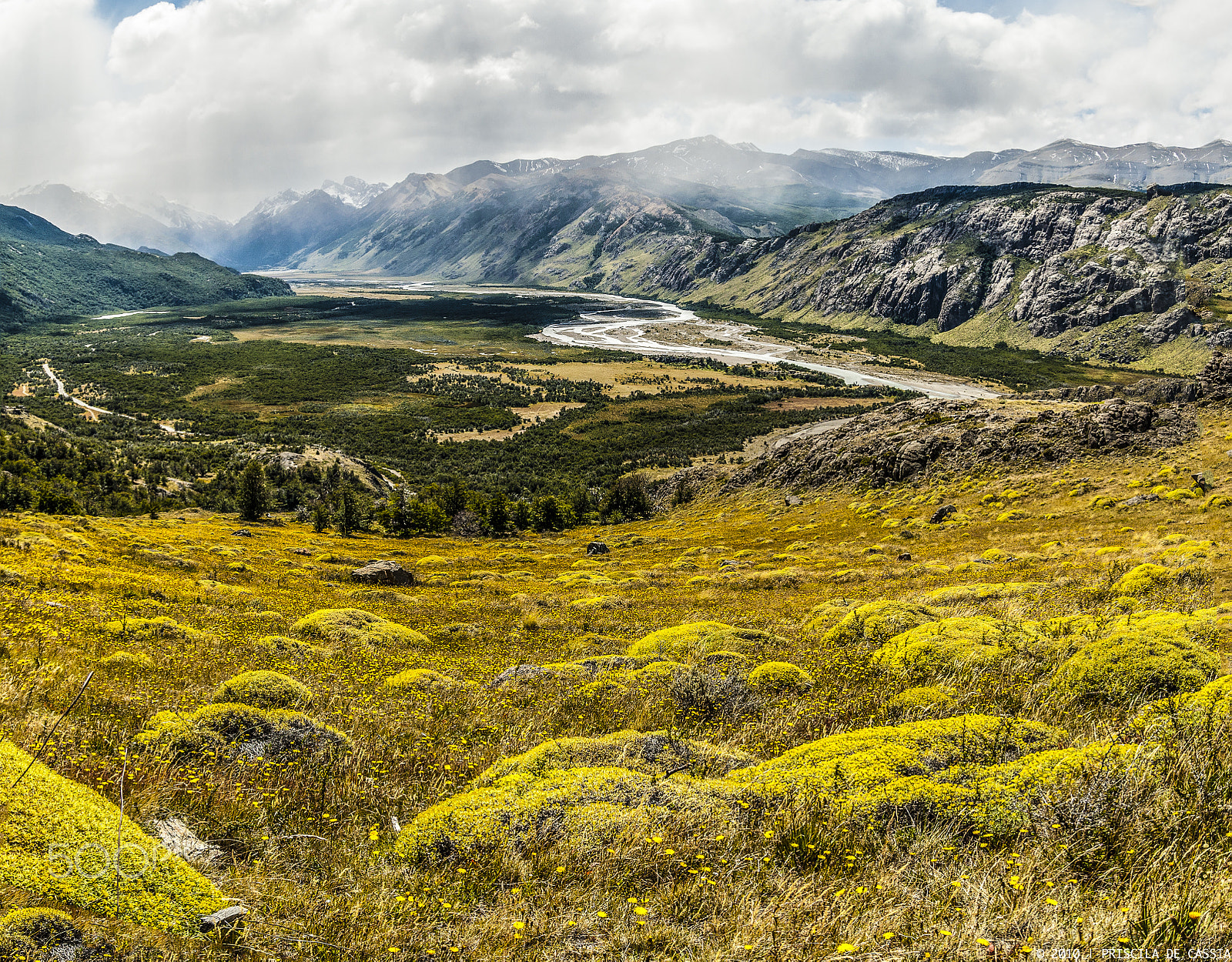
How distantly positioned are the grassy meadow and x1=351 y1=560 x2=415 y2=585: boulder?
45.2 ft

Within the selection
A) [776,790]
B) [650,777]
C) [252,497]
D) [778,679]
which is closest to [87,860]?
[650,777]

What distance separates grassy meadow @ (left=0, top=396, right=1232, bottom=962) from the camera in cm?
387

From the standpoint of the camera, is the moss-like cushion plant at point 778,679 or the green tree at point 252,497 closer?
the moss-like cushion plant at point 778,679

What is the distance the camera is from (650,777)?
5.88 m

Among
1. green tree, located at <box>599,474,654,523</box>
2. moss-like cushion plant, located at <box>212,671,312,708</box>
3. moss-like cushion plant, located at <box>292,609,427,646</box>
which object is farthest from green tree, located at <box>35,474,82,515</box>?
green tree, located at <box>599,474,654,523</box>

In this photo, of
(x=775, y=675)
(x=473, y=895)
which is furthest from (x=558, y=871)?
(x=775, y=675)

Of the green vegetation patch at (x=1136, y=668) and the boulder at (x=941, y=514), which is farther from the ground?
the green vegetation patch at (x=1136, y=668)

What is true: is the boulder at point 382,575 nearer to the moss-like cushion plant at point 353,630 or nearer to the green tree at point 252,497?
the moss-like cushion plant at point 353,630

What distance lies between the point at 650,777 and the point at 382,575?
2711 centimetres

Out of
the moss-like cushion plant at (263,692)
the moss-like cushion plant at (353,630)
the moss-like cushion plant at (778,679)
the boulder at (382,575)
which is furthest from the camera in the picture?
the boulder at (382,575)

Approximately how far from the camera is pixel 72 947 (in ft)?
10.8

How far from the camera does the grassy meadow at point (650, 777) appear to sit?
387 cm

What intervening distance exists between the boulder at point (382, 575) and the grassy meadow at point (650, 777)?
1378 cm

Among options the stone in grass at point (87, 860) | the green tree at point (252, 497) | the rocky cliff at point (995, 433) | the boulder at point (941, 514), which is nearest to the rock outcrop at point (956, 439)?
the rocky cliff at point (995, 433)
